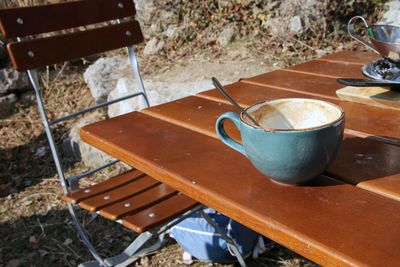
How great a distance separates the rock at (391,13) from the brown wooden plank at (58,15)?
2.82 metres

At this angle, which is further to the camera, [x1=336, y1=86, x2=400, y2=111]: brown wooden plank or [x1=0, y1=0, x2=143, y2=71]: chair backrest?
[x1=0, y1=0, x2=143, y2=71]: chair backrest

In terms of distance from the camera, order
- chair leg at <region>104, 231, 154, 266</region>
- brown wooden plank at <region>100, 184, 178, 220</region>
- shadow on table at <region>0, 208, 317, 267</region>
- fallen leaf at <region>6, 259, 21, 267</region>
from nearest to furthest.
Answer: brown wooden plank at <region>100, 184, 178, 220</region>, chair leg at <region>104, 231, 154, 266</region>, shadow on table at <region>0, 208, 317, 267</region>, fallen leaf at <region>6, 259, 21, 267</region>

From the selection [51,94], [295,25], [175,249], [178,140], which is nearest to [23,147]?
[51,94]

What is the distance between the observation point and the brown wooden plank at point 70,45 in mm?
1728

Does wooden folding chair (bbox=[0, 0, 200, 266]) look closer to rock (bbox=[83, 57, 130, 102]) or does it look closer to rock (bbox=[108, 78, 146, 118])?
rock (bbox=[108, 78, 146, 118])

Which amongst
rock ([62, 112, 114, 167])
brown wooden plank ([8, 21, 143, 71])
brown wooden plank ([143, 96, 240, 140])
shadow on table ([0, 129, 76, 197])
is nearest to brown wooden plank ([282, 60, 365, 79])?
brown wooden plank ([143, 96, 240, 140])

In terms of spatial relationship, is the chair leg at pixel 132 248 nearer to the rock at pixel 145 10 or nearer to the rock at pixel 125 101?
the rock at pixel 125 101

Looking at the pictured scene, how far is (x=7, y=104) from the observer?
4.13 meters

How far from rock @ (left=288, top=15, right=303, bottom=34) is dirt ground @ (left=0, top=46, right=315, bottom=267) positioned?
0.42 metres

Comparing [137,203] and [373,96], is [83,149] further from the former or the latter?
[373,96]

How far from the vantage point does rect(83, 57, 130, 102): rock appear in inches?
152

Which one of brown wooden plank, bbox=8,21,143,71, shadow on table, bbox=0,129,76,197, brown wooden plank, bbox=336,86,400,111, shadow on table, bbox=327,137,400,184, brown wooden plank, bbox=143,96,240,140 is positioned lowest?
shadow on table, bbox=0,129,76,197

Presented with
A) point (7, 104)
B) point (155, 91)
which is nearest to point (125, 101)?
point (155, 91)

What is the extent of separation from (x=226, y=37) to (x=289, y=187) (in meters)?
3.71
